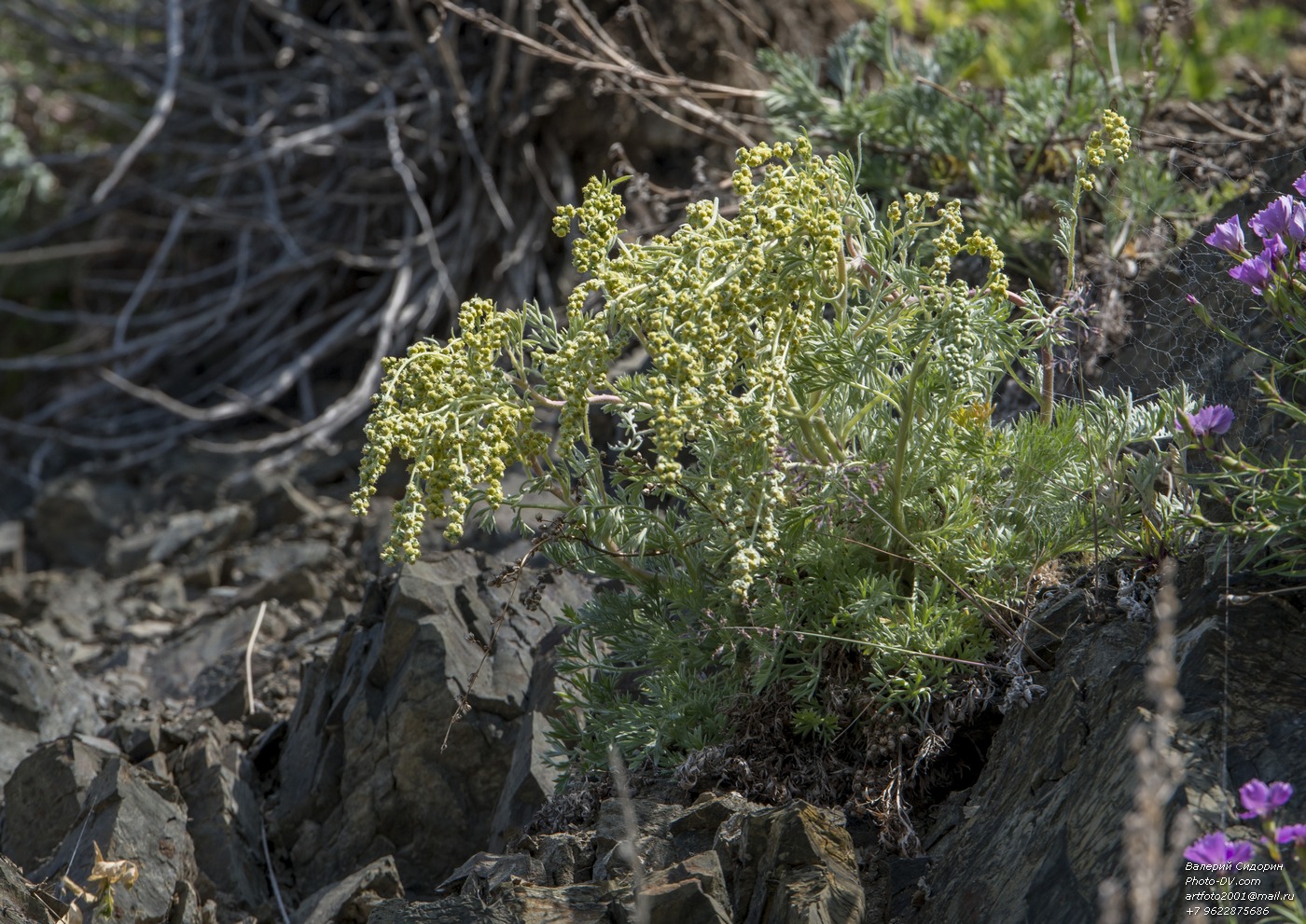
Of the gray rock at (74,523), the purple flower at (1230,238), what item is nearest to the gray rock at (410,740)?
the purple flower at (1230,238)

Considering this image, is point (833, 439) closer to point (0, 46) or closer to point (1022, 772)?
point (1022, 772)

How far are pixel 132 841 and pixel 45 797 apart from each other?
0.64 m

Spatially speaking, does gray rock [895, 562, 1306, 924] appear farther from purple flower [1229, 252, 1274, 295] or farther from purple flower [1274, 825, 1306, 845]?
purple flower [1229, 252, 1274, 295]

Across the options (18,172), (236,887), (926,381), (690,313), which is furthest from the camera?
(18,172)

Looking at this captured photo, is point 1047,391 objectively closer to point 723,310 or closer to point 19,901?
point 723,310

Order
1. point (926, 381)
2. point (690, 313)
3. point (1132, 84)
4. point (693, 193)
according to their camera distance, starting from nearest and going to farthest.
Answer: point (690, 313)
point (926, 381)
point (693, 193)
point (1132, 84)

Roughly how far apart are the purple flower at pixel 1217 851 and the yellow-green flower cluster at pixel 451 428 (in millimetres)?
1439

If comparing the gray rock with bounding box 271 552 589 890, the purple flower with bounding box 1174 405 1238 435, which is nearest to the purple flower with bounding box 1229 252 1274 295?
A: the purple flower with bounding box 1174 405 1238 435

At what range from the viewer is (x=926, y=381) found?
2910mm

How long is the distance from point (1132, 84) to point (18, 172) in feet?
21.9

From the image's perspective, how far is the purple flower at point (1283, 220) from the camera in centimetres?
263

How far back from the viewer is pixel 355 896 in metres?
3.20

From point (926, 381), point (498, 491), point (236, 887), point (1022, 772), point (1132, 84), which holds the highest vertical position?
point (1132, 84)

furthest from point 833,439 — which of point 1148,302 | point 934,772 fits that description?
point 1148,302
